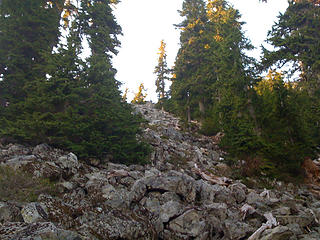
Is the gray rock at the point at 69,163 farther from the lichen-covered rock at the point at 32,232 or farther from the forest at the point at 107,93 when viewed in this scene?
the lichen-covered rock at the point at 32,232

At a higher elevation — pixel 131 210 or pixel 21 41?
pixel 21 41

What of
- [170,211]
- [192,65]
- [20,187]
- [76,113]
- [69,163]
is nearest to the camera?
[20,187]

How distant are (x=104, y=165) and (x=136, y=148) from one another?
2.12 metres

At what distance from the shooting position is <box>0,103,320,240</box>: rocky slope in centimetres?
485

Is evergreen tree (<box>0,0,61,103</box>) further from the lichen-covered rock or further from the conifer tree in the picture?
the conifer tree

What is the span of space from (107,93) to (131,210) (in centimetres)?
707

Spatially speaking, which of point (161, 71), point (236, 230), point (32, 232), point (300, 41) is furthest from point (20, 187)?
point (161, 71)

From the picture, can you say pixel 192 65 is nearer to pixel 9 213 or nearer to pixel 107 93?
pixel 107 93

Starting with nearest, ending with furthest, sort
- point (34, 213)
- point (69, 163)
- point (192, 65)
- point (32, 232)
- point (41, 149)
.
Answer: point (32, 232) < point (34, 213) < point (69, 163) < point (41, 149) < point (192, 65)

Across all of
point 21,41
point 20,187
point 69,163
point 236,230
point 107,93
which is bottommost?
point 236,230

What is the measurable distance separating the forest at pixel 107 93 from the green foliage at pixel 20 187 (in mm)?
3359

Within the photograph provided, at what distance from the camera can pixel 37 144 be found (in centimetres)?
1027

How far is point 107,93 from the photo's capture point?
11805 mm

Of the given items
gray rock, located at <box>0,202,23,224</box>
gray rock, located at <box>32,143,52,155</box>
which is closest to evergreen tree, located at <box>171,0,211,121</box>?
gray rock, located at <box>32,143,52,155</box>
